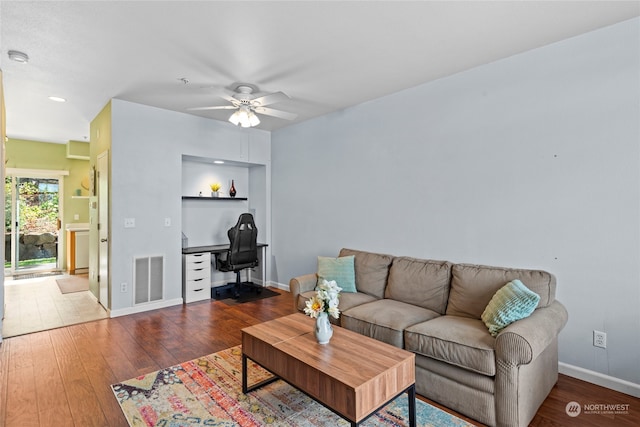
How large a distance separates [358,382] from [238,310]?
2.95 metres

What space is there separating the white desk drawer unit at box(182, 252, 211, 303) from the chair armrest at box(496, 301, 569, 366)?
3.97 meters

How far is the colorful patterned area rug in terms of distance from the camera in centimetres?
204

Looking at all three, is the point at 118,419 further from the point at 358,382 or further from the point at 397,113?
the point at 397,113

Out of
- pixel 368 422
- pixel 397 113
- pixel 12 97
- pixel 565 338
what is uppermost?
pixel 12 97

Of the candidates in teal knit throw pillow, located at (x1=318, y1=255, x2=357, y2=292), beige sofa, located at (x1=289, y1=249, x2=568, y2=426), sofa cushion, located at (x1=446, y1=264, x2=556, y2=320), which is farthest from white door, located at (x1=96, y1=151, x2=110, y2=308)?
sofa cushion, located at (x1=446, y1=264, x2=556, y2=320)

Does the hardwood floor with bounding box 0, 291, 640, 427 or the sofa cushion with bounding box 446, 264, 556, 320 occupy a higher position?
the sofa cushion with bounding box 446, 264, 556, 320

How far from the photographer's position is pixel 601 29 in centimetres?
245

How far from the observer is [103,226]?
4.30 meters

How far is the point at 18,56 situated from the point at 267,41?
7.26 ft

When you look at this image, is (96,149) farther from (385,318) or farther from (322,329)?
(385,318)

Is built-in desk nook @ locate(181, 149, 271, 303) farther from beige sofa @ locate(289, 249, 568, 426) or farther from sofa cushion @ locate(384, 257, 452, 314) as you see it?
sofa cushion @ locate(384, 257, 452, 314)

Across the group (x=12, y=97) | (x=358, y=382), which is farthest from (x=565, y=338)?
(x=12, y=97)

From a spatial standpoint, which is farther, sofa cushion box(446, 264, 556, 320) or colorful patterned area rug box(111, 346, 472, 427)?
sofa cushion box(446, 264, 556, 320)

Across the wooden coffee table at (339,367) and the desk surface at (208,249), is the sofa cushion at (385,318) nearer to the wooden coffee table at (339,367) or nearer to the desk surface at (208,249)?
the wooden coffee table at (339,367)
